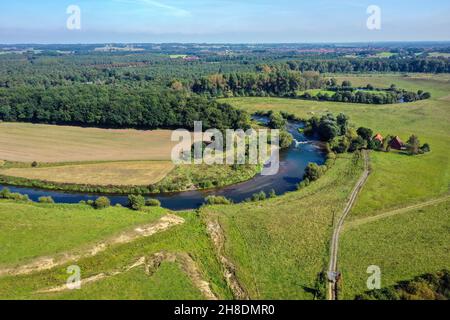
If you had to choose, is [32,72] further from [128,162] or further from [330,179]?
[330,179]

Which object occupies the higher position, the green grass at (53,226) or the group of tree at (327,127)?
the group of tree at (327,127)

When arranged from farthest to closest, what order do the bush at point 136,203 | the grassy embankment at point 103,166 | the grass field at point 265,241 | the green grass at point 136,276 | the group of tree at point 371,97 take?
the group of tree at point 371,97
the grassy embankment at point 103,166
the bush at point 136,203
the grass field at point 265,241
the green grass at point 136,276

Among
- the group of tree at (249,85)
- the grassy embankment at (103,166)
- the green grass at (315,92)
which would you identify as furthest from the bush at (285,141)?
the green grass at (315,92)

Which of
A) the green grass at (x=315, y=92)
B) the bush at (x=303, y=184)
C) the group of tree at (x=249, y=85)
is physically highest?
the group of tree at (x=249, y=85)

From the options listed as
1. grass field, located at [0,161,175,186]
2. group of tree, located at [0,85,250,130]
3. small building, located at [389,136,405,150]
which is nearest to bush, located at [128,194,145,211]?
grass field, located at [0,161,175,186]

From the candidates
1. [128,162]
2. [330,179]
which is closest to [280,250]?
[330,179]

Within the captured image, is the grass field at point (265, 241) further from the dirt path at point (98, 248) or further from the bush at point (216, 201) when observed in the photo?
the bush at point (216, 201)

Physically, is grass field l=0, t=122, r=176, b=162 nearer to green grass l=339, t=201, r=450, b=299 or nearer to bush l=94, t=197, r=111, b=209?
bush l=94, t=197, r=111, b=209
